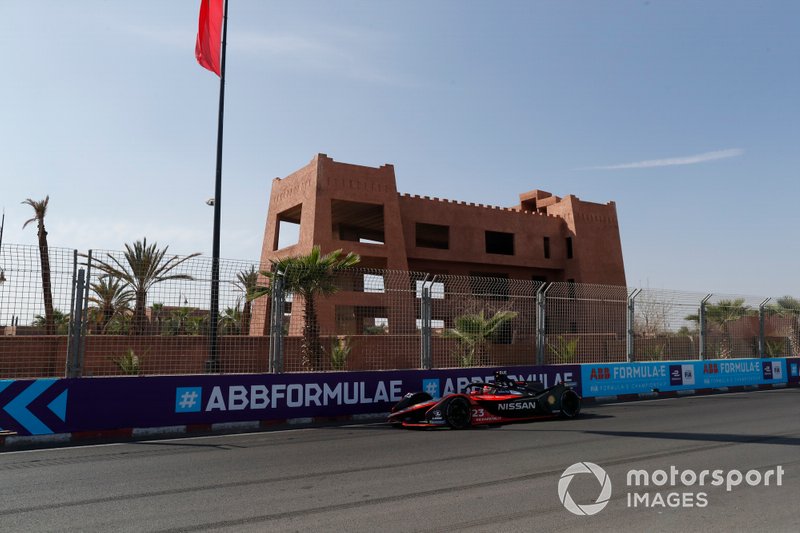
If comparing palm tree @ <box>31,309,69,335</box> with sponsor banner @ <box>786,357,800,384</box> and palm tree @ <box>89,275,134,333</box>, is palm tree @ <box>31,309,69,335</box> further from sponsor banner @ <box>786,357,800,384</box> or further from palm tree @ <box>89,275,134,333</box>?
sponsor banner @ <box>786,357,800,384</box>

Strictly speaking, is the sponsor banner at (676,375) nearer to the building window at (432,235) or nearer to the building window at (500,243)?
the building window at (432,235)

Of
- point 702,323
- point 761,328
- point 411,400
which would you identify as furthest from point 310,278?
point 761,328

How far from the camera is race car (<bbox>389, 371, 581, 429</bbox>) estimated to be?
1011 centimetres

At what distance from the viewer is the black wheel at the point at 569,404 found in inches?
448

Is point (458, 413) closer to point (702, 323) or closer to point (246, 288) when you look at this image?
point (246, 288)

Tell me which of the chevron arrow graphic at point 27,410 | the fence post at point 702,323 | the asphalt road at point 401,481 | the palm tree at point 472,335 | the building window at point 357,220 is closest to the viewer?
the asphalt road at point 401,481

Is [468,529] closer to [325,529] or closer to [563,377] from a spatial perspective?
[325,529]

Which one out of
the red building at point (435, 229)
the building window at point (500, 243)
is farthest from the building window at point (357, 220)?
the building window at point (500, 243)

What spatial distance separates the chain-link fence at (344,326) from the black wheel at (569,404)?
293cm

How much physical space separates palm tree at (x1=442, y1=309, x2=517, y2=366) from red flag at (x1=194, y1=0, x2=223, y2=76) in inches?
368

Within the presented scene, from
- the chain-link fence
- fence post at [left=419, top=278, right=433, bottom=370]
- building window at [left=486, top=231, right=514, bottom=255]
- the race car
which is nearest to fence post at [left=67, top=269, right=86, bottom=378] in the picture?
the chain-link fence

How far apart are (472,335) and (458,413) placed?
16.7ft

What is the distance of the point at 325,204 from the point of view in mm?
27594

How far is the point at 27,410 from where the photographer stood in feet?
29.8
